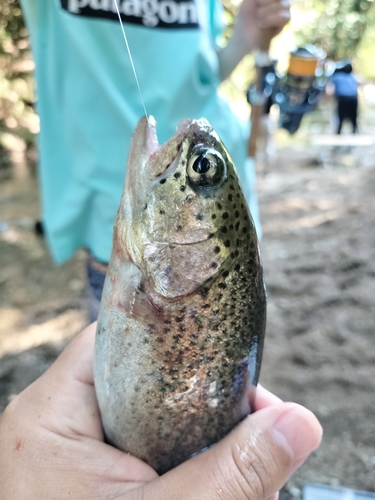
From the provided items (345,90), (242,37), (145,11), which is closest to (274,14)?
(242,37)

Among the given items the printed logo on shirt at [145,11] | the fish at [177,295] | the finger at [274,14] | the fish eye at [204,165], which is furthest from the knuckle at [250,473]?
the finger at [274,14]

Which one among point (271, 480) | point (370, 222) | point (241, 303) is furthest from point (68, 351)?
point (370, 222)

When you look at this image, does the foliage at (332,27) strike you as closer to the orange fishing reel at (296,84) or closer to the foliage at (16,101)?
the orange fishing reel at (296,84)

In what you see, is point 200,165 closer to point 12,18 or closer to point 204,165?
point 204,165

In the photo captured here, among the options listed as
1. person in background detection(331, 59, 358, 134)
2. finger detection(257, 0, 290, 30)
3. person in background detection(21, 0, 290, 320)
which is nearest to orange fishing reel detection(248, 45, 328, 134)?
person in background detection(331, 59, 358, 134)

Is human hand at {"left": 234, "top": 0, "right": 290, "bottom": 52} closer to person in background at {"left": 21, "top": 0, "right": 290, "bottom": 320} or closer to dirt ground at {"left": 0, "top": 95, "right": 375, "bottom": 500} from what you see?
person in background at {"left": 21, "top": 0, "right": 290, "bottom": 320}
